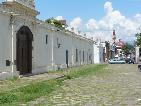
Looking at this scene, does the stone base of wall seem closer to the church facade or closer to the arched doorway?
the church facade

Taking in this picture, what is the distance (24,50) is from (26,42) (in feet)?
2.75

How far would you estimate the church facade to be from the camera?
31.6m

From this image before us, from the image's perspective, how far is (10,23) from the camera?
32469 millimetres

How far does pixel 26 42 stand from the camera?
3762cm

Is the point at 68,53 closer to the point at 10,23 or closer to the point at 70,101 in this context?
the point at 10,23

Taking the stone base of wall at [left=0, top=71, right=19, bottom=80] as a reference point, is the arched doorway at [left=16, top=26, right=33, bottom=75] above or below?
above

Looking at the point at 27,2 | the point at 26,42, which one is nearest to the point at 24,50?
the point at 26,42

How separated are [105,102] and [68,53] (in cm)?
4348

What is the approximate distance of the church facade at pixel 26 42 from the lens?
31594 millimetres

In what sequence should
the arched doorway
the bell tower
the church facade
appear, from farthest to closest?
the arched doorway
the bell tower
the church facade

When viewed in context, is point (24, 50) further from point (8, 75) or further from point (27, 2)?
point (8, 75)

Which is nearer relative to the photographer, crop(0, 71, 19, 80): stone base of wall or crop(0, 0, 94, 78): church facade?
crop(0, 71, 19, 80): stone base of wall

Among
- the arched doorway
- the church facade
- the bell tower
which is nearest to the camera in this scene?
the church facade

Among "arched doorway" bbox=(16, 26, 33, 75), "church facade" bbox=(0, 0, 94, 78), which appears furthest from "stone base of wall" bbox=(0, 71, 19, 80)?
"arched doorway" bbox=(16, 26, 33, 75)
